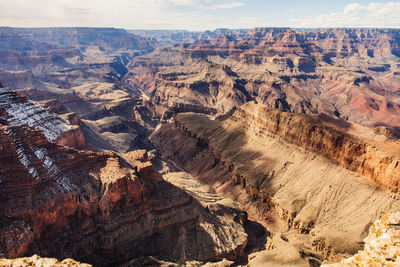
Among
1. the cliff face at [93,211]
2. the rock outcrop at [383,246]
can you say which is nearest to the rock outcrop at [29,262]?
the cliff face at [93,211]

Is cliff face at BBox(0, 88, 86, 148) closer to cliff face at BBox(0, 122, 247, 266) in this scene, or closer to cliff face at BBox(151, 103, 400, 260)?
cliff face at BBox(0, 122, 247, 266)

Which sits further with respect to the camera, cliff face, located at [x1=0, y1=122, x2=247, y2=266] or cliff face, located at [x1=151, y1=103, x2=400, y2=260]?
cliff face, located at [x1=151, y1=103, x2=400, y2=260]

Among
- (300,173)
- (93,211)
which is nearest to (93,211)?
(93,211)

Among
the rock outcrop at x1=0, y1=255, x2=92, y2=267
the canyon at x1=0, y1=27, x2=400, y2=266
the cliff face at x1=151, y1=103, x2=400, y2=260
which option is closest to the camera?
the rock outcrop at x1=0, y1=255, x2=92, y2=267

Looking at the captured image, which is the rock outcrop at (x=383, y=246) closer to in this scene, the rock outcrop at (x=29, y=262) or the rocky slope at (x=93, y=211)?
the rock outcrop at (x=29, y=262)

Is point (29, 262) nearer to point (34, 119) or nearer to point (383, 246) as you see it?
point (383, 246)

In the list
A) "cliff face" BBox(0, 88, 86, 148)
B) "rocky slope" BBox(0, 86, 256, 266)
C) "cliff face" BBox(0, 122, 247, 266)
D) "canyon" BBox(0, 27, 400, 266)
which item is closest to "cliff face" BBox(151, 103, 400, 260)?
"canyon" BBox(0, 27, 400, 266)

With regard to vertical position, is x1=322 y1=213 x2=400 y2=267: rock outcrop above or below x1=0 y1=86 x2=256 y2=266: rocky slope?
above

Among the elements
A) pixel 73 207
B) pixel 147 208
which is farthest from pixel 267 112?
pixel 73 207
